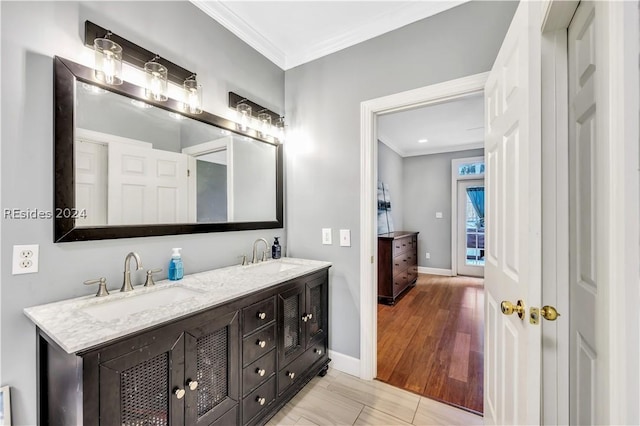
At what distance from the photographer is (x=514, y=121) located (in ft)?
3.34

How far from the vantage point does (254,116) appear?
6.93 feet

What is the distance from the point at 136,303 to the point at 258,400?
0.83 meters

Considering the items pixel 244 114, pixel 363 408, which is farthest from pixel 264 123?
pixel 363 408

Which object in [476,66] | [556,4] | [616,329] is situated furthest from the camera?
[476,66]

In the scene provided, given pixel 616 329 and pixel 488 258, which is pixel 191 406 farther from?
pixel 488 258

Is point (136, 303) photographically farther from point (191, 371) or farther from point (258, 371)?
point (258, 371)

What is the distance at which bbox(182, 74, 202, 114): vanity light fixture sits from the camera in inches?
64.0

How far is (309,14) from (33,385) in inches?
100

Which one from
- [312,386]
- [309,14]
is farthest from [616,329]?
[309,14]

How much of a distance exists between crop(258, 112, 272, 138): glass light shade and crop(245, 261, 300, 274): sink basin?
3.51 ft

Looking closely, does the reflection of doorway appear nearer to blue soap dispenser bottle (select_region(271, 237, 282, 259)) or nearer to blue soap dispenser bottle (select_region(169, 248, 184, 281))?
blue soap dispenser bottle (select_region(271, 237, 282, 259))

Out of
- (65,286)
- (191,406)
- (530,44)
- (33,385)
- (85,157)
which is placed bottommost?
(191,406)

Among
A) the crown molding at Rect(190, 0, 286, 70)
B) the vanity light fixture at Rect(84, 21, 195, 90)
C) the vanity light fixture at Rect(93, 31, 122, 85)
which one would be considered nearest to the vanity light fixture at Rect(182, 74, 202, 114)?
the vanity light fixture at Rect(84, 21, 195, 90)

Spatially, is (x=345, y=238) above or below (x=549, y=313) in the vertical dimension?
above
